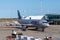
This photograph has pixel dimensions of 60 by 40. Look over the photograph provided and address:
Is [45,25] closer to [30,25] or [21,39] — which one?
[30,25]

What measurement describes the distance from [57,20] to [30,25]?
151 feet

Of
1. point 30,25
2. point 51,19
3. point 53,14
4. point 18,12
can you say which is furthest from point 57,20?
point 30,25

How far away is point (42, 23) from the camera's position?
47.7 meters

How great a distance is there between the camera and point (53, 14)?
109 meters

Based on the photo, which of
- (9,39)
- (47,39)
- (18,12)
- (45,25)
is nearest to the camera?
(47,39)

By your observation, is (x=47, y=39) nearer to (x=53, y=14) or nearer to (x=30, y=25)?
(x=30, y=25)

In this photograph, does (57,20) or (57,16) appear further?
(57,16)

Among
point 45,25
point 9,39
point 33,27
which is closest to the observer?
point 9,39

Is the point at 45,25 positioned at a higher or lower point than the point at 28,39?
lower

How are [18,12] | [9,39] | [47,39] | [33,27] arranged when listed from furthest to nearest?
[18,12] → [33,27] → [9,39] → [47,39]

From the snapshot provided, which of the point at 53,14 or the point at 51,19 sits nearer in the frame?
the point at 51,19

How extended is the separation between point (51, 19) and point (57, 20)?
3.96m

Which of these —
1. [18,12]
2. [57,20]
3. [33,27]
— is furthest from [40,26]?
[57,20]

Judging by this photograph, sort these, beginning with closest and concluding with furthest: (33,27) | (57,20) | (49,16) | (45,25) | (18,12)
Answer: (45,25) < (33,27) < (18,12) < (57,20) < (49,16)
